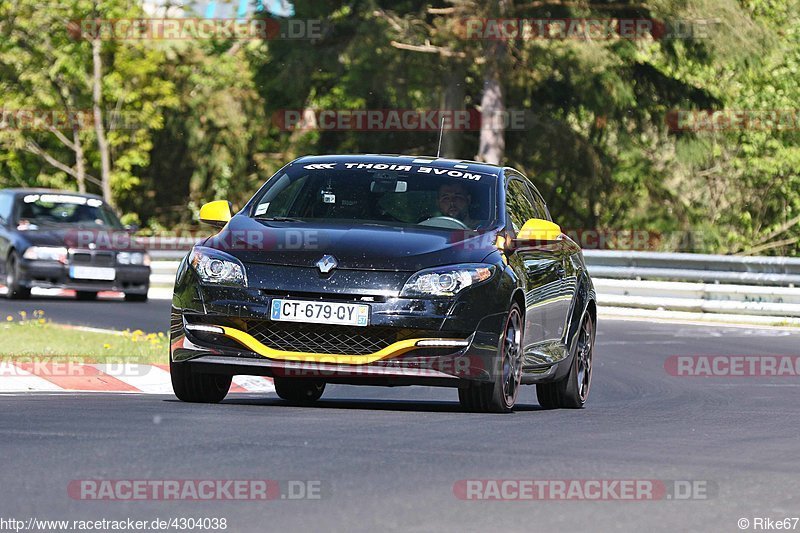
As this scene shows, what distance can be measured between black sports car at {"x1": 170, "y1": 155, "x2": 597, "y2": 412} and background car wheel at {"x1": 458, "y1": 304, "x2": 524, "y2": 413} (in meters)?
0.01

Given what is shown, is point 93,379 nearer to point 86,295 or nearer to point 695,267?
point 86,295

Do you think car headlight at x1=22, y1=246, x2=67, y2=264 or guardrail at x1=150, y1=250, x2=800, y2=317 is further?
guardrail at x1=150, y1=250, x2=800, y2=317

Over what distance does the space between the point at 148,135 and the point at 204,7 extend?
13.9ft

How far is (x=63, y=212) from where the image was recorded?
25.9m

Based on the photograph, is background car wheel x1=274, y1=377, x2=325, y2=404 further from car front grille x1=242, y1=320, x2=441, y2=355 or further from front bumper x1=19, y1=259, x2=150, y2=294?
front bumper x1=19, y1=259, x2=150, y2=294

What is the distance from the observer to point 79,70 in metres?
50.9

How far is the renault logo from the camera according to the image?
32.2 feet

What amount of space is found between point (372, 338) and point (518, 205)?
2.18m

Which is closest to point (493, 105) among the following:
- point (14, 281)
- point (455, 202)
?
point (14, 281)

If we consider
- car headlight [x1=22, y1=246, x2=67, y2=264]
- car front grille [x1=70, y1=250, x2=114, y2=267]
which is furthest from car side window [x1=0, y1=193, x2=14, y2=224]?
car front grille [x1=70, y1=250, x2=114, y2=267]

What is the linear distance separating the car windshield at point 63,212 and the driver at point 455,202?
15075 millimetres

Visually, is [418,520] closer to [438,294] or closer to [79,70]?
[438,294]

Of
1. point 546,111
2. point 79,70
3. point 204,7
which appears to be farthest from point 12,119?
point 546,111

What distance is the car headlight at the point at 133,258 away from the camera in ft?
82.7
